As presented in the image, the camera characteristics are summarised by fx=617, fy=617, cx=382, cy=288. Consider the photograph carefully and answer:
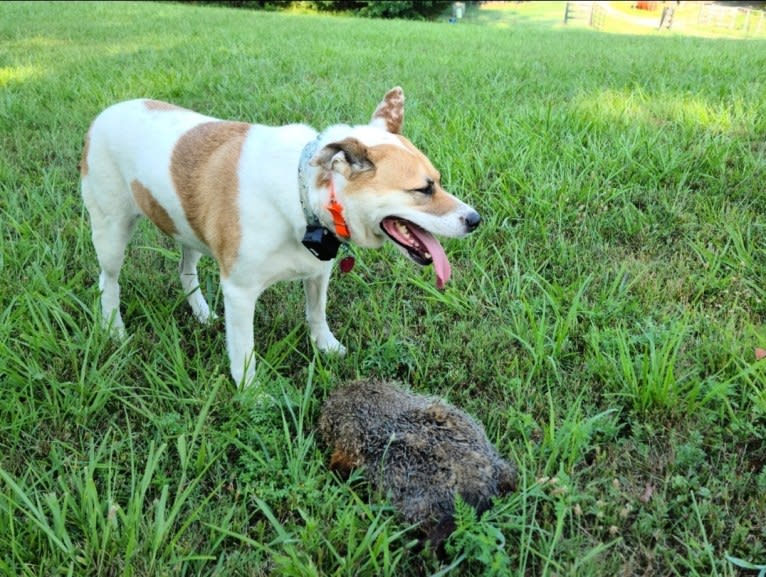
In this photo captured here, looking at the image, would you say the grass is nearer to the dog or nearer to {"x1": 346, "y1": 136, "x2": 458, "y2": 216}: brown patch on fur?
the dog

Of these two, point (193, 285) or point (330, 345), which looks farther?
point (193, 285)

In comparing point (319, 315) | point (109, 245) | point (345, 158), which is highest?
point (345, 158)

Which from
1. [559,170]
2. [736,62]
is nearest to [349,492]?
[559,170]

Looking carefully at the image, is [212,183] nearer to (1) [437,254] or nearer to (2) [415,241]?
(2) [415,241]

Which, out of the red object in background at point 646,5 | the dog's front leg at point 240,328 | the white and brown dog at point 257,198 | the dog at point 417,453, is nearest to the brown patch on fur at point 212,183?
the white and brown dog at point 257,198

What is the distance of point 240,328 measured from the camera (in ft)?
9.11

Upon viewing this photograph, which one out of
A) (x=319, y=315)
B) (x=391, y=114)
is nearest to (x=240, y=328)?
(x=319, y=315)

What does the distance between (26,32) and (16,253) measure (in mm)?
8480

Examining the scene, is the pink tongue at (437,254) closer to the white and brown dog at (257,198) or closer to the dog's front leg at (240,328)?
the white and brown dog at (257,198)

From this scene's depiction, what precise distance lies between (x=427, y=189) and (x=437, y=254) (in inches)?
10.7

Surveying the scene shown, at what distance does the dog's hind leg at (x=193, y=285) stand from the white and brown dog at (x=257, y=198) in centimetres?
18

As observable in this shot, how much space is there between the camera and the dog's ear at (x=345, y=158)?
2.38m

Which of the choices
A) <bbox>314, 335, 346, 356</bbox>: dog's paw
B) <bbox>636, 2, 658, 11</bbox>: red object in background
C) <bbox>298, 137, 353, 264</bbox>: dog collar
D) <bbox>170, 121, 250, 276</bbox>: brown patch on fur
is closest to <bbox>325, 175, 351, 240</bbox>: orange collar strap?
<bbox>298, 137, 353, 264</bbox>: dog collar

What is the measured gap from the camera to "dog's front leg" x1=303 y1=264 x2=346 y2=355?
3.01 metres
